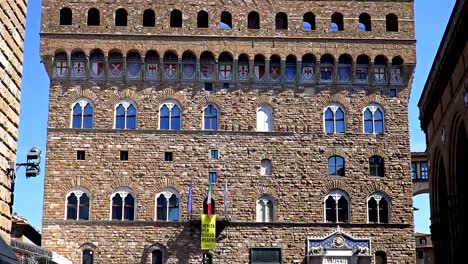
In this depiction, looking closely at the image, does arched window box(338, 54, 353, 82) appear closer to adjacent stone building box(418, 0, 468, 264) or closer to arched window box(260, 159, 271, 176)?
arched window box(260, 159, 271, 176)

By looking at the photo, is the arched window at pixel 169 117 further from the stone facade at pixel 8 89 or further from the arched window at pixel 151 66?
the stone facade at pixel 8 89

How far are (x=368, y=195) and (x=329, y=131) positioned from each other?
3.67 m

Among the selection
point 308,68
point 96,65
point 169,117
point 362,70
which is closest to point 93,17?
point 96,65

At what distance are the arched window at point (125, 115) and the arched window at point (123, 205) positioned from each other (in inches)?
125

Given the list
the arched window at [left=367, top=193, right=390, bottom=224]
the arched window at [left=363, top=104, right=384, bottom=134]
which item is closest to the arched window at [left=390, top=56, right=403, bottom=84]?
the arched window at [left=363, top=104, right=384, bottom=134]

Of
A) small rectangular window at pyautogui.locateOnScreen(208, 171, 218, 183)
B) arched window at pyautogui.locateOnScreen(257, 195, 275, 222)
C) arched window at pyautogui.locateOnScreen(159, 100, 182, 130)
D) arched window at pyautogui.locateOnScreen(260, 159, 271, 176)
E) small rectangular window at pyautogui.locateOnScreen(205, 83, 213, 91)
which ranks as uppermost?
small rectangular window at pyautogui.locateOnScreen(205, 83, 213, 91)

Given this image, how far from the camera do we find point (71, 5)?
140 ft

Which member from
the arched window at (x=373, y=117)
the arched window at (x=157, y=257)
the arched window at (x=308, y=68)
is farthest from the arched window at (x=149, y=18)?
the arched window at (x=373, y=117)

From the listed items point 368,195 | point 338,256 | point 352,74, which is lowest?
point 338,256

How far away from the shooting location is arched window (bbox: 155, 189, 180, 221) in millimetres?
41031

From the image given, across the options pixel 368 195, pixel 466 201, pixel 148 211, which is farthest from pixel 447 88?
pixel 148 211

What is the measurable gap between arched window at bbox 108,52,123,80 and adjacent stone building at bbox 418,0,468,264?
14.7 m

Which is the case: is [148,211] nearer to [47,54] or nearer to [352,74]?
[47,54]

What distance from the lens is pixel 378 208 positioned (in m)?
41.8
